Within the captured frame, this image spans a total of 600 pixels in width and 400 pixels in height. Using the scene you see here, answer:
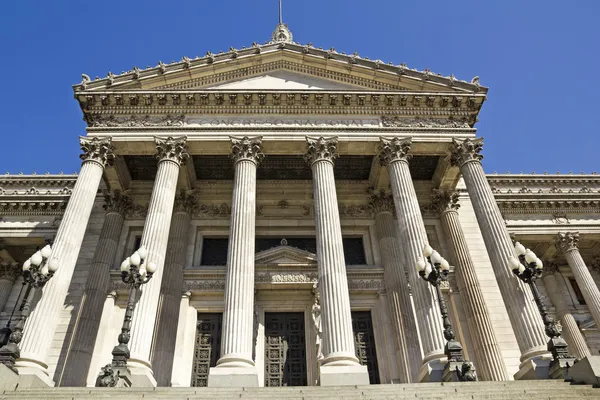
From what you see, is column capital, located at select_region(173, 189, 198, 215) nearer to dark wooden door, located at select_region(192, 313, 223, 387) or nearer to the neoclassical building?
the neoclassical building

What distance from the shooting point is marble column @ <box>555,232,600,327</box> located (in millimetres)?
20828

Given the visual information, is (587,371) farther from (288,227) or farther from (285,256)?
(288,227)

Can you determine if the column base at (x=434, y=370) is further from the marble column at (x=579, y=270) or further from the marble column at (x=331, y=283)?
the marble column at (x=579, y=270)

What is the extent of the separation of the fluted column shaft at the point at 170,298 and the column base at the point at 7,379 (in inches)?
225

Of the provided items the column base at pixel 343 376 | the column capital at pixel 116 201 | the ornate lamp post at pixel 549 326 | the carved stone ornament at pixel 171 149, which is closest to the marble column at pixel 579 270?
the ornate lamp post at pixel 549 326

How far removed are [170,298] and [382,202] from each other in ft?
35.0

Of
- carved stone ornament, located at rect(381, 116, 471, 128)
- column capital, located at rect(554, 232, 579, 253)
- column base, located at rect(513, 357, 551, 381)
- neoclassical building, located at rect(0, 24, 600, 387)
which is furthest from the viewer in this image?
column capital, located at rect(554, 232, 579, 253)

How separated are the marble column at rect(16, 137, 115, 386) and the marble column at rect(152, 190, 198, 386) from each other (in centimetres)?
379

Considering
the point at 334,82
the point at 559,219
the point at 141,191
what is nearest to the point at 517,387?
the point at 334,82

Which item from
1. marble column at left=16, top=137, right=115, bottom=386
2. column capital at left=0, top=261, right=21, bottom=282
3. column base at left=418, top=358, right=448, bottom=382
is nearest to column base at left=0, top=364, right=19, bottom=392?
marble column at left=16, top=137, right=115, bottom=386

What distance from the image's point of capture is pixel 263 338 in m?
18.3

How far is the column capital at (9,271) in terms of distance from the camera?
23.3 m

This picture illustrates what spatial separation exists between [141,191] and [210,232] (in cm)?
412

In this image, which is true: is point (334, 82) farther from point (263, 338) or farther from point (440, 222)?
point (263, 338)
